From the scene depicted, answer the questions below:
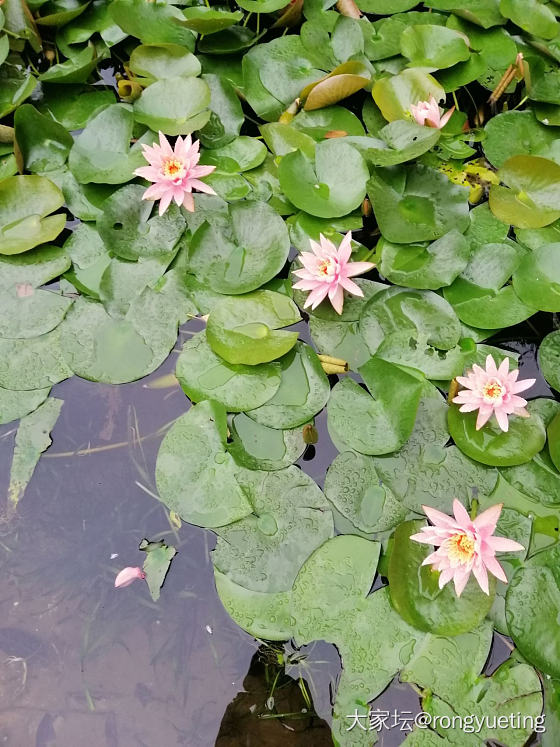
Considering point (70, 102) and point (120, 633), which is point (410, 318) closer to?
point (120, 633)

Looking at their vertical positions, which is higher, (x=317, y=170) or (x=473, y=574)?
(x=317, y=170)

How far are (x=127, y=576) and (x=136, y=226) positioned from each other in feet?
4.89

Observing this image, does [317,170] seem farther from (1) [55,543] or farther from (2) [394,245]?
(1) [55,543]

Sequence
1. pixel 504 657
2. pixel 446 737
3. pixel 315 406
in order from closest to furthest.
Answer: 1. pixel 446 737
2. pixel 504 657
3. pixel 315 406

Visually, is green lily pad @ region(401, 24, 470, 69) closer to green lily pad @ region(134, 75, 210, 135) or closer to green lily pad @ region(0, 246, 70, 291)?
green lily pad @ region(134, 75, 210, 135)

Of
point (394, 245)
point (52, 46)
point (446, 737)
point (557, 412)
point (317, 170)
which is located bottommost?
point (446, 737)

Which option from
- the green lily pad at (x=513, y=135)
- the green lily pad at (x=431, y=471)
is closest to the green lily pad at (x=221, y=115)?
the green lily pad at (x=513, y=135)

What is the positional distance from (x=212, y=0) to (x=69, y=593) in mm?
3065

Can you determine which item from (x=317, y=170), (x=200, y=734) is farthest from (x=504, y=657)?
(x=317, y=170)

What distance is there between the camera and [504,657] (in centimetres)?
190

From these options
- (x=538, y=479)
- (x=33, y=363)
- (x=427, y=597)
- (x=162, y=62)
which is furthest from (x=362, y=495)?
(x=162, y=62)

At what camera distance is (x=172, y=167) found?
7.98 ft

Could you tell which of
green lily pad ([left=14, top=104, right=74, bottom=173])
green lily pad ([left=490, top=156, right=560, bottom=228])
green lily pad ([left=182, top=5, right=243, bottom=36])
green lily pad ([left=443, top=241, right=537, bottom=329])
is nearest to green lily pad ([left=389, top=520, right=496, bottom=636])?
green lily pad ([left=443, top=241, right=537, bottom=329])

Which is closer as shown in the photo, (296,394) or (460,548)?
(460,548)
